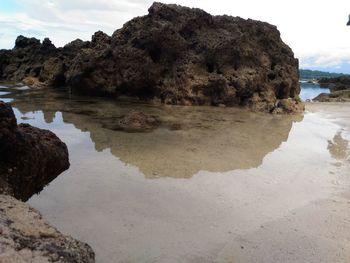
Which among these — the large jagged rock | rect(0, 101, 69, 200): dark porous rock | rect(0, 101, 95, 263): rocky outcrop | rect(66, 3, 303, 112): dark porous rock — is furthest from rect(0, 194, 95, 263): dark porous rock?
the large jagged rock

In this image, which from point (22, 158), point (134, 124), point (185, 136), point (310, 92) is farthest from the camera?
point (310, 92)

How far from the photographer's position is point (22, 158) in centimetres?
396

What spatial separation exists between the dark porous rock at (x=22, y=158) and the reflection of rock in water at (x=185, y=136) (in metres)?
1.97

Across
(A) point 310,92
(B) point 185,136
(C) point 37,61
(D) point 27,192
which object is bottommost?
(A) point 310,92

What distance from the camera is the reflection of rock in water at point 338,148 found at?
8.49 m

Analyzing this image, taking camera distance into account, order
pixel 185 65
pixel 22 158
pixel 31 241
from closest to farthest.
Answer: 1. pixel 31 241
2. pixel 22 158
3. pixel 185 65

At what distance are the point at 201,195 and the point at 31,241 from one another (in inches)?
131

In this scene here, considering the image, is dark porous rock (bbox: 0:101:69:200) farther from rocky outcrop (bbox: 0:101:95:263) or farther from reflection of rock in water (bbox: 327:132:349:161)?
reflection of rock in water (bbox: 327:132:349:161)

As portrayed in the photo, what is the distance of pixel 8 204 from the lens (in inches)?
115

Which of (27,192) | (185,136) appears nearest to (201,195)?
(27,192)

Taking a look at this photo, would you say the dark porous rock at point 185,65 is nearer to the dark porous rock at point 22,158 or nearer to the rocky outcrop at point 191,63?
the rocky outcrop at point 191,63

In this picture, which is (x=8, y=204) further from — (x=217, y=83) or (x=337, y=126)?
(x=217, y=83)

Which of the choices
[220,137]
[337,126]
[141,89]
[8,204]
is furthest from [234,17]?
[8,204]

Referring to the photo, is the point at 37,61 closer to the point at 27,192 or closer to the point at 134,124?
the point at 134,124
